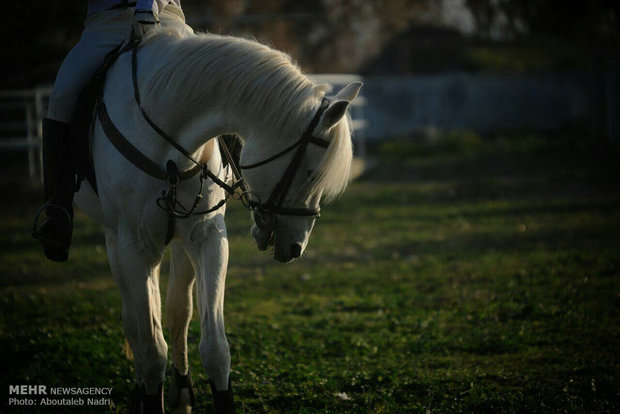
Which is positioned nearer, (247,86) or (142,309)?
(247,86)

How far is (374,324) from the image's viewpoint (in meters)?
5.29

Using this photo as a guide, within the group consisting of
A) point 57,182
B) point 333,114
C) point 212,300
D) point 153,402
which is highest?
point 333,114

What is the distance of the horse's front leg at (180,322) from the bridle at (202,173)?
A: 0.44 m

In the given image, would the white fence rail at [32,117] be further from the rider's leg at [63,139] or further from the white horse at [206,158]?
the white horse at [206,158]

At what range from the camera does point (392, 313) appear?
5.57m

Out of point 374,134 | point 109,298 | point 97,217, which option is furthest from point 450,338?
point 374,134

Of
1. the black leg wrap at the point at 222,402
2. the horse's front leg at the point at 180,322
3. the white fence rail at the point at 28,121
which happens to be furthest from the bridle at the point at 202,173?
the white fence rail at the point at 28,121

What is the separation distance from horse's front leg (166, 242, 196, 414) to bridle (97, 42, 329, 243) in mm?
438

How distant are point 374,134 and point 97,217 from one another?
58.4ft

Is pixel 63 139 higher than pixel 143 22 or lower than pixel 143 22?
lower

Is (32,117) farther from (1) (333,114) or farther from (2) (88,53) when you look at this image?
(1) (333,114)

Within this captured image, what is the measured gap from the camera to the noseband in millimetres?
2754

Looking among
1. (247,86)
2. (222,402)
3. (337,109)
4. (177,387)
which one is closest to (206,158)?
(247,86)

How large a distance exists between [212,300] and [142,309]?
36cm
